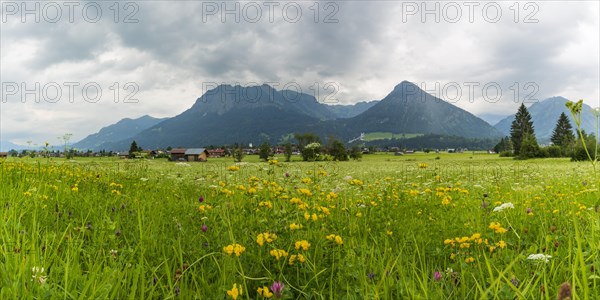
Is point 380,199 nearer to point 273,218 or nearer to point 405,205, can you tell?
point 405,205

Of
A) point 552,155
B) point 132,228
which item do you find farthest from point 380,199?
point 552,155

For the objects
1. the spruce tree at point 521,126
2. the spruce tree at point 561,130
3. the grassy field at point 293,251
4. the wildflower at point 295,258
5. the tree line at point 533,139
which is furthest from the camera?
the spruce tree at point 521,126

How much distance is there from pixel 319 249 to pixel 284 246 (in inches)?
13.4

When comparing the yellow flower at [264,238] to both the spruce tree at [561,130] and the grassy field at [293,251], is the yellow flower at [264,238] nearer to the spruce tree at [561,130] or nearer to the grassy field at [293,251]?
the grassy field at [293,251]

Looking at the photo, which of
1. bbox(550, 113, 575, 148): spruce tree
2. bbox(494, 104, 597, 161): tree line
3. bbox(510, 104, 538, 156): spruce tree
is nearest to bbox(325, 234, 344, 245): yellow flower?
bbox(494, 104, 597, 161): tree line

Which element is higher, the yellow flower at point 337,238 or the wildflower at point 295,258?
the yellow flower at point 337,238

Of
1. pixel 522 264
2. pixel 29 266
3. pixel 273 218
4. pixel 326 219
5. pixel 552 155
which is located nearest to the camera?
pixel 29 266

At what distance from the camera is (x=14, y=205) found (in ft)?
13.9

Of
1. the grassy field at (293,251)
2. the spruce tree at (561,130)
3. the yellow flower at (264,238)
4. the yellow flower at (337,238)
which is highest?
the spruce tree at (561,130)

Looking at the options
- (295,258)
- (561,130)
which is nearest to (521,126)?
(561,130)

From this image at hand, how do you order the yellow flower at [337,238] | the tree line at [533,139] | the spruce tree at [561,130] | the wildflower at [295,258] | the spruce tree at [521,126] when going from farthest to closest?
the spruce tree at [521,126], the spruce tree at [561,130], the tree line at [533,139], the yellow flower at [337,238], the wildflower at [295,258]

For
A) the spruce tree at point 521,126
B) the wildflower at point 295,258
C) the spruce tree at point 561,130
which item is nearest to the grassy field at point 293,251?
the wildflower at point 295,258

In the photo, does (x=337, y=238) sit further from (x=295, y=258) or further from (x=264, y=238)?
(x=264, y=238)

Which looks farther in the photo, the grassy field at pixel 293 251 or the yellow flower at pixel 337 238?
the yellow flower at pixel 337 238
